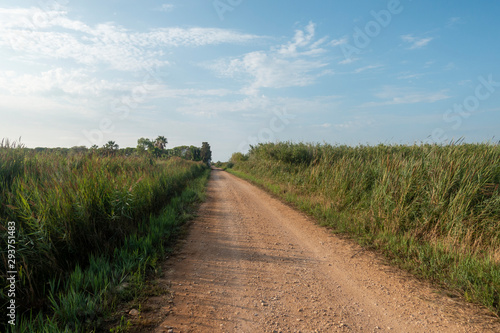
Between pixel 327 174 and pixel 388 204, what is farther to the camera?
pixel 327 174

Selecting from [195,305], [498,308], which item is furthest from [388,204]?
[195,305]

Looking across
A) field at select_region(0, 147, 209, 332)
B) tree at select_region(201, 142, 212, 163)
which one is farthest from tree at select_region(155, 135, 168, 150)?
field at select_region(0, 147, 209, 332)

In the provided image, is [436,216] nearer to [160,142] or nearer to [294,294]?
[294,294]

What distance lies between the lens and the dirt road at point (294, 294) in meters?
2.84

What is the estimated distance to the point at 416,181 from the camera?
230 inches

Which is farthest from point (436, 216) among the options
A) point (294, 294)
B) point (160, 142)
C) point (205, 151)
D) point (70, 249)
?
point (205, 151)

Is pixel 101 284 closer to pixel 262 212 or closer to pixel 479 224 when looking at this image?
pixel 262 212

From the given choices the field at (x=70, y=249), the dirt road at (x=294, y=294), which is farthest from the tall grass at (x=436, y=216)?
the field at (x=70, y=249)

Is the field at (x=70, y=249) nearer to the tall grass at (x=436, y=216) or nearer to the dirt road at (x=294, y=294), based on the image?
the dirt road at (x=294, y=294)

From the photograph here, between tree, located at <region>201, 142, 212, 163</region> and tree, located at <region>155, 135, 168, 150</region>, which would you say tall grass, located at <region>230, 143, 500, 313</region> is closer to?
tree, located at <region>155, 135, 168, 150</region>

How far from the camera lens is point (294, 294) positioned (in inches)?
134

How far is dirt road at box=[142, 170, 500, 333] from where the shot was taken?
2.84 meters

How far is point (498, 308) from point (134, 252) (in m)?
5.07

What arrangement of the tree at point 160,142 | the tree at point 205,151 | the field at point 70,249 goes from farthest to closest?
the tree at point 205,151
the tree at point 160,142
the field at point 70,249
